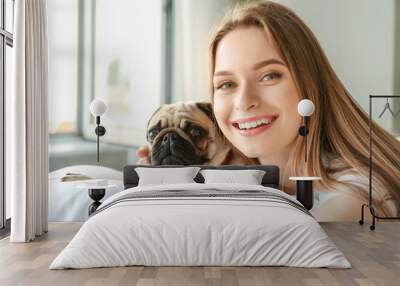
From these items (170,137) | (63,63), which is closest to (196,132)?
(170,137)

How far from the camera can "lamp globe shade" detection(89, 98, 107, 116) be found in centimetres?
698

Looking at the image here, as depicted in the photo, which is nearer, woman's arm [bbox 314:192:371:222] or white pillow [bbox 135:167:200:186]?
white pillow [bbox 135:167:200:186]

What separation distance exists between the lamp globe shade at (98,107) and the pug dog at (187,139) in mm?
625

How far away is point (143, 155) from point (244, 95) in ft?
Answer: 4.91

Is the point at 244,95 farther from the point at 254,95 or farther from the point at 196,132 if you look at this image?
the point at 196,132

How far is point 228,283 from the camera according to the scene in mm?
3850

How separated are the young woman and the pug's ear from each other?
14 cm

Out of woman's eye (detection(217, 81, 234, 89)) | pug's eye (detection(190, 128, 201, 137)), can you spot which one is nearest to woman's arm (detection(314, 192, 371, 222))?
pug's eye (detection(190, 128, 201, 137))

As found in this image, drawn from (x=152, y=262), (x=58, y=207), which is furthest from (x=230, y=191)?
(x=58, y=207)

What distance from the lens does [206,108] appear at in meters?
7.21

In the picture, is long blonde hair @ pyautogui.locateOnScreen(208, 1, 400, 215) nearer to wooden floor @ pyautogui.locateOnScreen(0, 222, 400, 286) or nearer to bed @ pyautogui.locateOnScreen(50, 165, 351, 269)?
wooden floor @ pyautogui.locateOnScreen(0, 222, 400, 286)

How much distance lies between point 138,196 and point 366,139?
11.2 feet

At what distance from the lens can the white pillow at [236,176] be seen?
258 inches

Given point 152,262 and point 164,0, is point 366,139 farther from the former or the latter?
point 152,262
